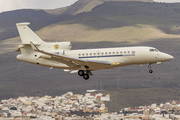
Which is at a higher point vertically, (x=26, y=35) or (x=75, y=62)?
(x=26, y=35)

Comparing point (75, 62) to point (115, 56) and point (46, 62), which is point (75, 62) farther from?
point (115, 56)

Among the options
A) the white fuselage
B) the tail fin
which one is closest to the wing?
the white fuselage

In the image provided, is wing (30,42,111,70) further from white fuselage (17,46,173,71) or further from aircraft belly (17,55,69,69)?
aircraft belly (17,55,69,69)

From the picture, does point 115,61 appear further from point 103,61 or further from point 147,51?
point 147,51

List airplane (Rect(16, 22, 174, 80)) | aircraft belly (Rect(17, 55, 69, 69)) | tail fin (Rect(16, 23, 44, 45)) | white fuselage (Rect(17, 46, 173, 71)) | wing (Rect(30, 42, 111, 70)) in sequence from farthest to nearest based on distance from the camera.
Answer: tail fin (Rect(16, 23, 44, 45)) → aircraft belly (Rect(17, 55, 69, 69)) → white fuselage (Rect(17, 46, 173, 71)) → airplane (Rect(16, 22, 174, 80)) → wing (Rect(30, 42, 111, 70))

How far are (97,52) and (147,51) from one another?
347 inches

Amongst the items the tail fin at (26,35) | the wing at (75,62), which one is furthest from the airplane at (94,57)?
the tail fin at (26,35)

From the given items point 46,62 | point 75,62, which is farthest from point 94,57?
point 46,62

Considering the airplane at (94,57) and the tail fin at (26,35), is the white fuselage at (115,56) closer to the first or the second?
the airplane at (94,57)

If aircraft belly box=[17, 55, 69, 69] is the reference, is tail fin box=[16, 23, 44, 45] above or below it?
above

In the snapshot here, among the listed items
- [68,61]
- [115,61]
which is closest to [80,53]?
[68,61]

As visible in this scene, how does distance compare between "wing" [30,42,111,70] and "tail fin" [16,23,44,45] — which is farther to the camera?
"tail fin" [16,23,44,45]

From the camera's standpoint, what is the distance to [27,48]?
57656mm

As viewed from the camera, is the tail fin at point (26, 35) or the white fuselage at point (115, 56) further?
the tail fin at point (26, 35)
